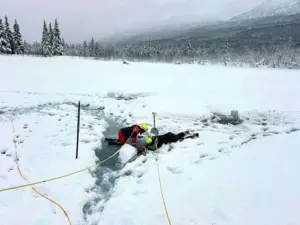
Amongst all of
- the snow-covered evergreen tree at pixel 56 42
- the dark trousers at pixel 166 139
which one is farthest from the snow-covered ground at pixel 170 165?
the snow-covered evergreen tree at pixel 56 42

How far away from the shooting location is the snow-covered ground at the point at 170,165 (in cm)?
472

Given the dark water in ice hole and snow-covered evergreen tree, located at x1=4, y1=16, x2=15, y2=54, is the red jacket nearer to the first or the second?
the dark water in ice hole

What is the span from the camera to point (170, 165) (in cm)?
665

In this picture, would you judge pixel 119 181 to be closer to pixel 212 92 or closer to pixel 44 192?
pixel 44 192

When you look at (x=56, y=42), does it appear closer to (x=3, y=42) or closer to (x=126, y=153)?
(x=3, y=42)

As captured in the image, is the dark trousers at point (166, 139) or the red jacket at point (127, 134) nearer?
the dark trousers at point (166, 139)

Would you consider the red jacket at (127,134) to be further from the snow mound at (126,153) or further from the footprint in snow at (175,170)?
the footprint in snow at (175,170)

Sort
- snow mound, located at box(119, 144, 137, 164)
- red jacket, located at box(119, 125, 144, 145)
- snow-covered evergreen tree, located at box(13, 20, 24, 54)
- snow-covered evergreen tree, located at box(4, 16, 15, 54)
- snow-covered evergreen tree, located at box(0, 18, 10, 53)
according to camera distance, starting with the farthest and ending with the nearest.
Answer: snow-covered evergreen tree, located at box(13, 20, 24, 54)
snow-covered evergreen tree, located at box(4, 16, 15, 54)
snow-covered evergreen tree, located at box(0, 18, 10, 53)
red jacket, located at box(119, 125, 144, 145)
snow mound, located at box(119, 144, 137, 164)

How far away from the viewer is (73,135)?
8.95 meters

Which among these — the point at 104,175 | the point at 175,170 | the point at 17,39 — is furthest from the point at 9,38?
the point at 175,170

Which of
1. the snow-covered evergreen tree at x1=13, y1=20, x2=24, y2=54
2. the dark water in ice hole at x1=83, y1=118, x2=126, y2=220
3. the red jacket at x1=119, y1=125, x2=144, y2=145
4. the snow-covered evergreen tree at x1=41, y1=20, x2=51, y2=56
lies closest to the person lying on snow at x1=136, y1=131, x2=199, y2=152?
the red jacket at x1=119, y1=125, x2=144, y2=145

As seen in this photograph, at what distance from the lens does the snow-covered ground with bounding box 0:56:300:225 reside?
4.72 m

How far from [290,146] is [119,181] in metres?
4.37

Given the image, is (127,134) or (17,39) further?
(17,39)
